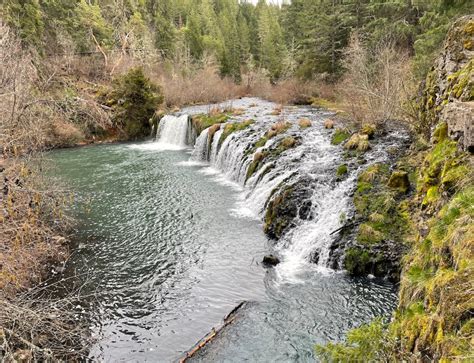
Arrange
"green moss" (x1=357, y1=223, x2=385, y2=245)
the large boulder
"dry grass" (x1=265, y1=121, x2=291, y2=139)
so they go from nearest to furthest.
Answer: the large boulder, "green moss" (x1=357, y1=223, x2=385, y2=245), "dry grass" (x1=265, y1=121, x2=291, y2=139)

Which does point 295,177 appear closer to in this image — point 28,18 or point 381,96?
point 381,96

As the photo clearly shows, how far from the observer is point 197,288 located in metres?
8.95

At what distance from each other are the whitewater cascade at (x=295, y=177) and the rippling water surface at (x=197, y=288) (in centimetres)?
73

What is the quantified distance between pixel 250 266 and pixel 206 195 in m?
6.58

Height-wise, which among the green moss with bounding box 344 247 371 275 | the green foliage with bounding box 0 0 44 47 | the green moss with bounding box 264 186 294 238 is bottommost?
the green moss with bounding box 344 247 371 275

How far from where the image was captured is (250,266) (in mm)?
9883

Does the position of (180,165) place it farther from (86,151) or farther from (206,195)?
(86,151)

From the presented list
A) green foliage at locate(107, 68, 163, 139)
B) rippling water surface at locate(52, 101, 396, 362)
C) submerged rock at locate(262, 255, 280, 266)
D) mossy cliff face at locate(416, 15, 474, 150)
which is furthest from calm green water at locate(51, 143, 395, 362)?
green foliage at locate(107, 68, 163, 139)

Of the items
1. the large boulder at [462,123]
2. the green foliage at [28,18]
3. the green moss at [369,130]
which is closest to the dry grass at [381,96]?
the green moss at [369,130]

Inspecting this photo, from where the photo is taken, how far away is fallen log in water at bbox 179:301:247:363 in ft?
22.0

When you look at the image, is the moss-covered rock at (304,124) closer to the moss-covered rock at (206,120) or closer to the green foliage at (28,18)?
the moss-covered rock at (206,120)

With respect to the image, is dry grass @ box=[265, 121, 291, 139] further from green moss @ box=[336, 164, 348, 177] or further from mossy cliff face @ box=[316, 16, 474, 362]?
mossy cliff face @ box=[316, 16, 474, 362]

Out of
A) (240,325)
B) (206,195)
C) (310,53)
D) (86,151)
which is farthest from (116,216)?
(310,53)

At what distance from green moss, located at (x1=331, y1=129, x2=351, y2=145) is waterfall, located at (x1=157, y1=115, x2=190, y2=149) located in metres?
13.0
